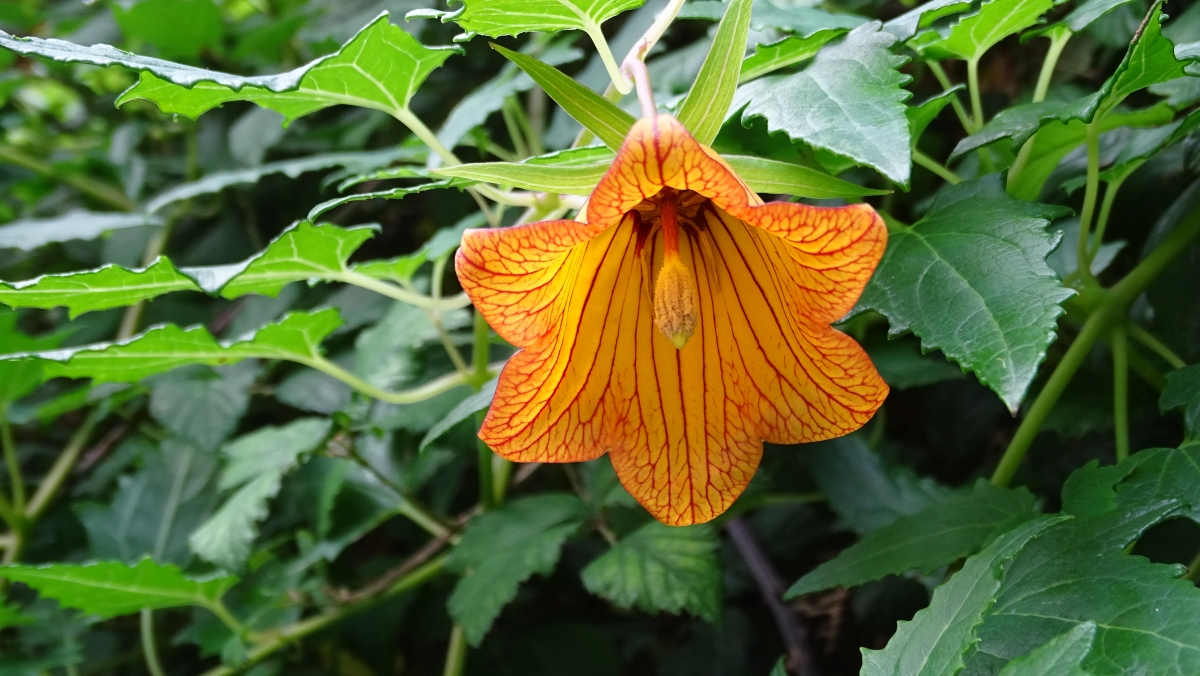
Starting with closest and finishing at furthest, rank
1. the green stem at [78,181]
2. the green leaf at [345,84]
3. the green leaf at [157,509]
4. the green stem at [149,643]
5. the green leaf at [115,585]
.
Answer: the green leaf at [345,84]
the green leaf at [115,585]
the green stem at [149,643]
the green leaf at [157,509]
the green stem at [78,181]

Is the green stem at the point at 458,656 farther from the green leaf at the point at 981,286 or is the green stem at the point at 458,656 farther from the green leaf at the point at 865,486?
the green leaf at the point at 981,286

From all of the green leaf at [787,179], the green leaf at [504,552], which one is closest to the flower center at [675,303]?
the green leaf at [787,179]

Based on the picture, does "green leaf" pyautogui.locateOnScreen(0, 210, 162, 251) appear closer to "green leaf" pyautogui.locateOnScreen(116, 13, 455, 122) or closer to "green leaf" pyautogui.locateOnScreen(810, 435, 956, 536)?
"green leaf" pyautogui.locateOnScreen(116, 13, 455, 122)

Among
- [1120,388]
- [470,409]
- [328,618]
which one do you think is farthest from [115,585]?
[1120,388]

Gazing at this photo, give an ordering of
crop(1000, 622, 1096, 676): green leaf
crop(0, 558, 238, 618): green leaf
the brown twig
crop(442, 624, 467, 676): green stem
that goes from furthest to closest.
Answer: crop(442, 624, 467, 676): green stem < the brown twig < crop(0, 558, 238, 618): green leaf < crop(1000, 622, 1096, 676): green leaf

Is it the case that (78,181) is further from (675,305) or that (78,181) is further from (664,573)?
(675,305)

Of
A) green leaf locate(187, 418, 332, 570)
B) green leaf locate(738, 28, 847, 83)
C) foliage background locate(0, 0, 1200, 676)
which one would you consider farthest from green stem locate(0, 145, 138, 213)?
green leaf locate(738, 28, 847, 83)
